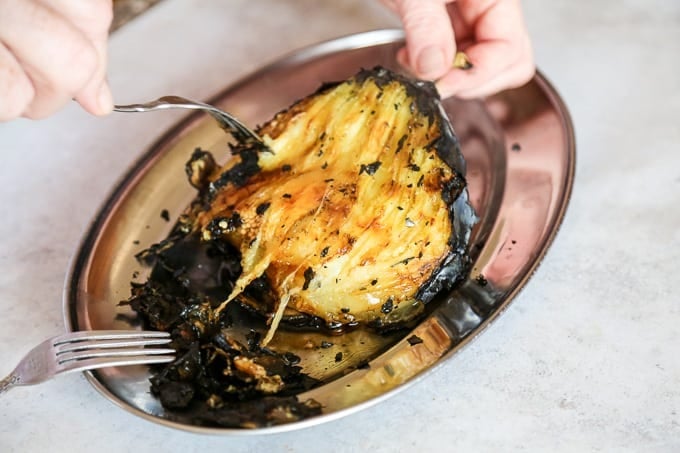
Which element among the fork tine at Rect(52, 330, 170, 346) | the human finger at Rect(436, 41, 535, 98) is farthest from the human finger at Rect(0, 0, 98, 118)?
the human finger at Rect(436, 41, 535, 98)

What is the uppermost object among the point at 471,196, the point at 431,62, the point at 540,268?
the point at 431,62

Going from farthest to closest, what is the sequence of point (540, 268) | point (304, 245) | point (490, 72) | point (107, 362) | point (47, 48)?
1. point (490, 72)
2. point (540, 268)
3. point (304, 245)
4. point (107, 362)
5. point (47, 48)

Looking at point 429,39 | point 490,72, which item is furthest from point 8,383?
point 490,72

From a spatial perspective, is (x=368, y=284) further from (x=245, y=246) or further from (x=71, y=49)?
(x=71, y=49)

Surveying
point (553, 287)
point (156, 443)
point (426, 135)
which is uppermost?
point (426, 135)

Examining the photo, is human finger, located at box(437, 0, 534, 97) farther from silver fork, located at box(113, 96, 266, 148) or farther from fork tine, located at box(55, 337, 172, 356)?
fork tine, located at box(55, 337, 172, 356)

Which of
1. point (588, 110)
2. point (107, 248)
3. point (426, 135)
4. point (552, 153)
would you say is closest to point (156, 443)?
point (107, 248)

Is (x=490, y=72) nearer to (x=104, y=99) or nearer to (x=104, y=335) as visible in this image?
(x=104, y=99)
